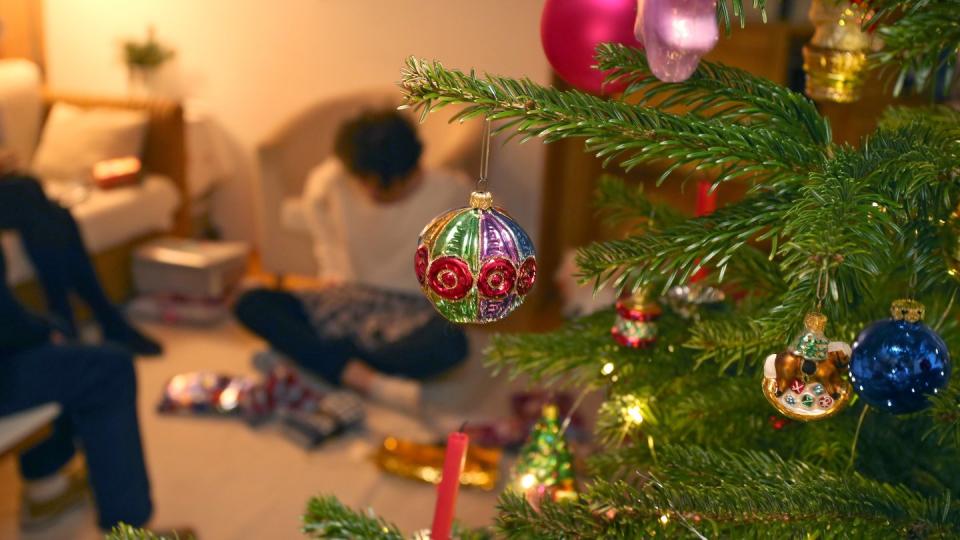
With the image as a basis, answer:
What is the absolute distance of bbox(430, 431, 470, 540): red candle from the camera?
0.70 metres

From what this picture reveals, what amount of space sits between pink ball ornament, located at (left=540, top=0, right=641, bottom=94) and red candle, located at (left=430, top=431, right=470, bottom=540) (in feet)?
0.94

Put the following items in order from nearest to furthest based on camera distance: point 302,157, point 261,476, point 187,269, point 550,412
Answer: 1. point 550,412
2. point 261,476
3. point 187,269
4. point 302,157

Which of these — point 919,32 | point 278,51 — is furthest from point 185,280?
point 919,32

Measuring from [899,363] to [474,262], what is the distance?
0.83 feet

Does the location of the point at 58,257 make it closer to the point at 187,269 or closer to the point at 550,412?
the point at 187,269

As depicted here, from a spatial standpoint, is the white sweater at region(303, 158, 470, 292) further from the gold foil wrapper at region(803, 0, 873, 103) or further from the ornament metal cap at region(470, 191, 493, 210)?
the ornament metal cap at region(470, 191, 493, 210)

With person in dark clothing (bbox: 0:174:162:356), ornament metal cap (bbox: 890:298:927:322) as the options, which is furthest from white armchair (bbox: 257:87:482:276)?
ornament metal cap (bbox: 890:298:927:322)

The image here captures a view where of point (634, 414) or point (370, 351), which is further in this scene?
point (370, 351)

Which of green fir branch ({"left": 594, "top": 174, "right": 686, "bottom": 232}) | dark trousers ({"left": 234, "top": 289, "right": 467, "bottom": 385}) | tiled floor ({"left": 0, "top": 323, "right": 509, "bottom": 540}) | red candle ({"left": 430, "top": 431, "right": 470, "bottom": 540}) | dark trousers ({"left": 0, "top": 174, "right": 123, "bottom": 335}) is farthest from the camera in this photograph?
dark trousers ({"left": 0, "top": 174, "right": 123, "bottom": 335})

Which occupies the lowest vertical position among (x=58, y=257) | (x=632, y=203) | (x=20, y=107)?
(x=58, y=257)

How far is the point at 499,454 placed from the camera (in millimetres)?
2230

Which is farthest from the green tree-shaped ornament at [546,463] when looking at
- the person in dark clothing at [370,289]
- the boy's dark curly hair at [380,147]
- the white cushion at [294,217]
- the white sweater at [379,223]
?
the white cushion at [294,217]

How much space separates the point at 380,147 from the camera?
258cm

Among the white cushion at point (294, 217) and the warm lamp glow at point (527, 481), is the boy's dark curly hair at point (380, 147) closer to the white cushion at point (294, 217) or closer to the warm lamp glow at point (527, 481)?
the white cushion at point (294, 217)
